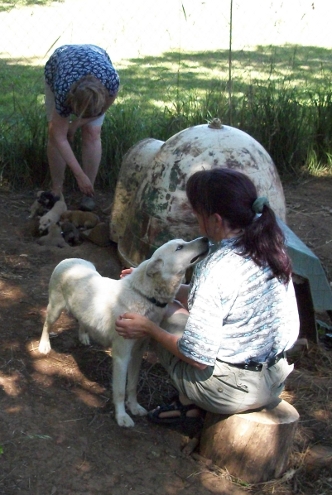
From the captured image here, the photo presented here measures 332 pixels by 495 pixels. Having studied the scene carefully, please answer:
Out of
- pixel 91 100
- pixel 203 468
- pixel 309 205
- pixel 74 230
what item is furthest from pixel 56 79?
pixel 203 468

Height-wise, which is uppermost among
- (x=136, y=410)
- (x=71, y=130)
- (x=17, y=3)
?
(x=17, y=3)

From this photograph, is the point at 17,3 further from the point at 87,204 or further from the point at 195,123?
the point at 87,204

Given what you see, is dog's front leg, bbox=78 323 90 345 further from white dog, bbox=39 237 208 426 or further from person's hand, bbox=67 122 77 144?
person's hand, bbox=67 122 77 144

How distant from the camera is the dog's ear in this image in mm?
3334

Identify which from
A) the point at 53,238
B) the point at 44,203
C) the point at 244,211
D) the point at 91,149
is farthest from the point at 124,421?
the point at 91,149

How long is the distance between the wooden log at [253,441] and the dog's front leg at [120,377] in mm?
449

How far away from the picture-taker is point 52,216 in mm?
5898

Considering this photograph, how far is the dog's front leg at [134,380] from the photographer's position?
367 centimetres

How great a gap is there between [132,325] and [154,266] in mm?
321

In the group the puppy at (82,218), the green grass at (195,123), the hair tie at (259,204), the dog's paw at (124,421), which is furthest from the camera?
the green grass at (195,123)

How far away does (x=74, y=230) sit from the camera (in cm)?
588

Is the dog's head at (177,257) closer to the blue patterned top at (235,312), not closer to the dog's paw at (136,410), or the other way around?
the blue patterned top at (235,312)

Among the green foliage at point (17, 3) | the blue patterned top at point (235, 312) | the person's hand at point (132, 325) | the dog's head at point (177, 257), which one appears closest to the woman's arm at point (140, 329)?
the person's hand at point (132, 325)

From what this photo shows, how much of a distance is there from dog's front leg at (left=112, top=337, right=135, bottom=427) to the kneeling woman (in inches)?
10.3
